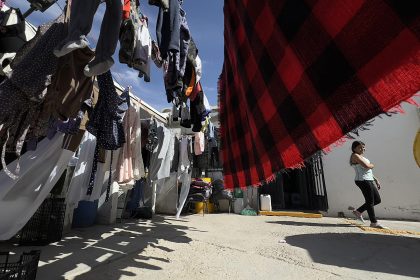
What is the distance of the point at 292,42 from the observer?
36.5 inches

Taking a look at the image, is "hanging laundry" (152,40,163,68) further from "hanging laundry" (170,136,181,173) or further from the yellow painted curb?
the yellow painted curb

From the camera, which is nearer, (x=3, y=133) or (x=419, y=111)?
(x=3, y=133)

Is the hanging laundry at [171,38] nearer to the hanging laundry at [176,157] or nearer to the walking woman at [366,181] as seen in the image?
the hanging laundry at [176,157]

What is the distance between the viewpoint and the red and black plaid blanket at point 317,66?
2.06 feet

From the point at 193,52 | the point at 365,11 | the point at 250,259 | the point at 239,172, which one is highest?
the point at 193,52

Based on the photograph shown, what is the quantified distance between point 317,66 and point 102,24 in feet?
4.29

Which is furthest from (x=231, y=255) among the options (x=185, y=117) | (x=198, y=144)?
(x=198, y=144)

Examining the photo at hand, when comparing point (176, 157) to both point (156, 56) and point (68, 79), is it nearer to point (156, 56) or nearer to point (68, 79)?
point (156, 56)

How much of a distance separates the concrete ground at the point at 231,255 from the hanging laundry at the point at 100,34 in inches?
73.8

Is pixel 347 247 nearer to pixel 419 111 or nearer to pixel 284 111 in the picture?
pixel 284 111

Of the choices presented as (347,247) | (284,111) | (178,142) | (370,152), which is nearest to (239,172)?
(284,111)

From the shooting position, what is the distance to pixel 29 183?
2.27 metres

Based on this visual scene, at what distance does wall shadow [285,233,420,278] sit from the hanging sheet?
122 inches

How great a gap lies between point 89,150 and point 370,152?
6.65 m
